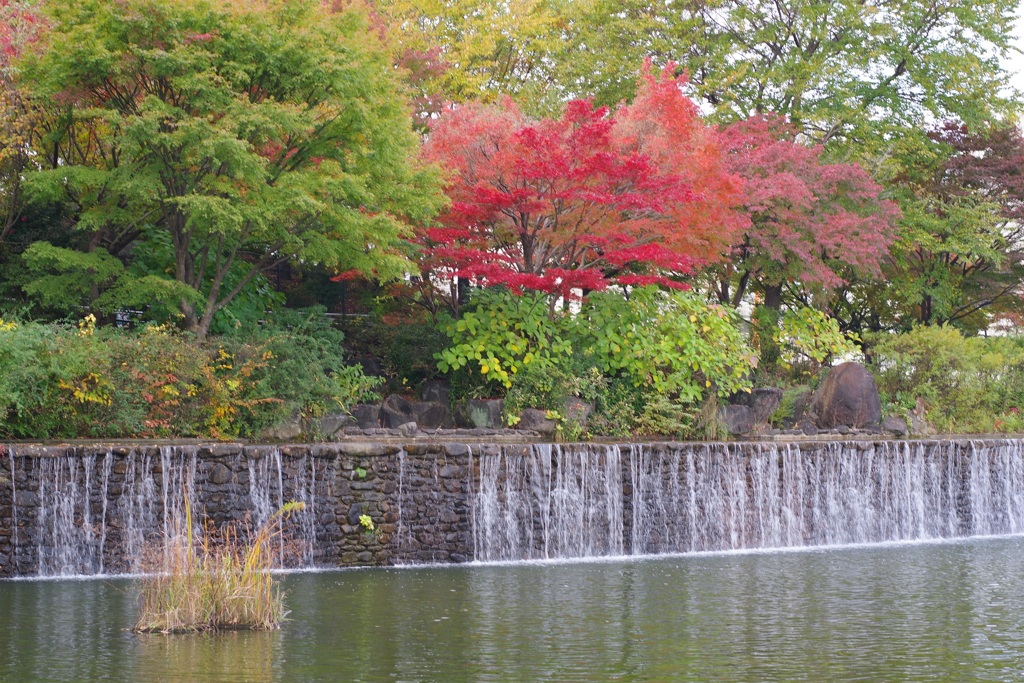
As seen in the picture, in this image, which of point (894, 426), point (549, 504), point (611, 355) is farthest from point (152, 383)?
point (894, 426)

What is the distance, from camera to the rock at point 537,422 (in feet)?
64.2

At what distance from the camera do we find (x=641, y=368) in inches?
854

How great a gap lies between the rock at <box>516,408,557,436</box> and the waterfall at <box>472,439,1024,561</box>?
1795 mm

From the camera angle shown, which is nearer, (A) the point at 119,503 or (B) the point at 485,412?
(A) the point at 119,503

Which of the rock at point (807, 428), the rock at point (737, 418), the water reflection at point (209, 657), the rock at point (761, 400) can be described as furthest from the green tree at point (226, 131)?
the rock at point (807, 428)

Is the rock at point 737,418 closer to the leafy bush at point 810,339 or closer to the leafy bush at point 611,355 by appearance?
the leafy bush at point 611,355

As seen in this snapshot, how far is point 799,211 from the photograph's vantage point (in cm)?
2598

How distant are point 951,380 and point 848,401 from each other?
328 centimetres

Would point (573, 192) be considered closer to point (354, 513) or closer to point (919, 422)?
point (354, 513)

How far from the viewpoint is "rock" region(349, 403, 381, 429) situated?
2006 centimetres

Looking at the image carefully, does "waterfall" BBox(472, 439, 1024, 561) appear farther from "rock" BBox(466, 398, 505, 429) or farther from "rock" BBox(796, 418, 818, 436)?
"rock" BBox(466, 398, 505, 429)

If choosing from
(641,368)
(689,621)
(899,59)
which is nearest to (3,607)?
(689,621)

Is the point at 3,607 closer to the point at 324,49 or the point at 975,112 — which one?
the point at 324,49

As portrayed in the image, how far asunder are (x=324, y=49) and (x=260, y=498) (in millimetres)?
6329
